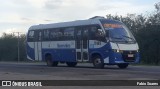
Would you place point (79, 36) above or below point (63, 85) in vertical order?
above

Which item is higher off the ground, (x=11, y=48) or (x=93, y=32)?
(x=93, y=32)

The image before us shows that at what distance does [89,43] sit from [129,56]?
9.25 feet

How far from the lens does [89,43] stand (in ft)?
99.9

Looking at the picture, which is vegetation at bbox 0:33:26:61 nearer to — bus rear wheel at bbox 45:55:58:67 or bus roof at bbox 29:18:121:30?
bus roof at bbox 29:18:121:30

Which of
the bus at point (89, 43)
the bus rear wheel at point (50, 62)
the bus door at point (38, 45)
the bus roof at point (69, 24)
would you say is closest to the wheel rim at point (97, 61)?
the bus at point (89, 43)

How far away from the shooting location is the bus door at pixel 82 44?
30.7m

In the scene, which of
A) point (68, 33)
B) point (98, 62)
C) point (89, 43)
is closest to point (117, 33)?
point (89, 43)

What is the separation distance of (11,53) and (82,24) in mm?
51019

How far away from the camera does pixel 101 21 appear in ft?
97.7

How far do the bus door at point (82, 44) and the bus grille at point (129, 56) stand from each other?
2.72 m

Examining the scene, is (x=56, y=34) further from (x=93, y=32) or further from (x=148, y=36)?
(x=148, y=36)

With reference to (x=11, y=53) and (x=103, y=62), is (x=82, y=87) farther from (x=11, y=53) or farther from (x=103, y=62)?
(x=11, y=53)

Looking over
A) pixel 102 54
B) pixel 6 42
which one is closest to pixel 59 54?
pixel 102 54

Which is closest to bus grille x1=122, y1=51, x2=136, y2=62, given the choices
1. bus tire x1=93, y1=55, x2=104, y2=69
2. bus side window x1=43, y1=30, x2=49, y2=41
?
bus tire x1=93, y1=55, x2=104, y2=69
